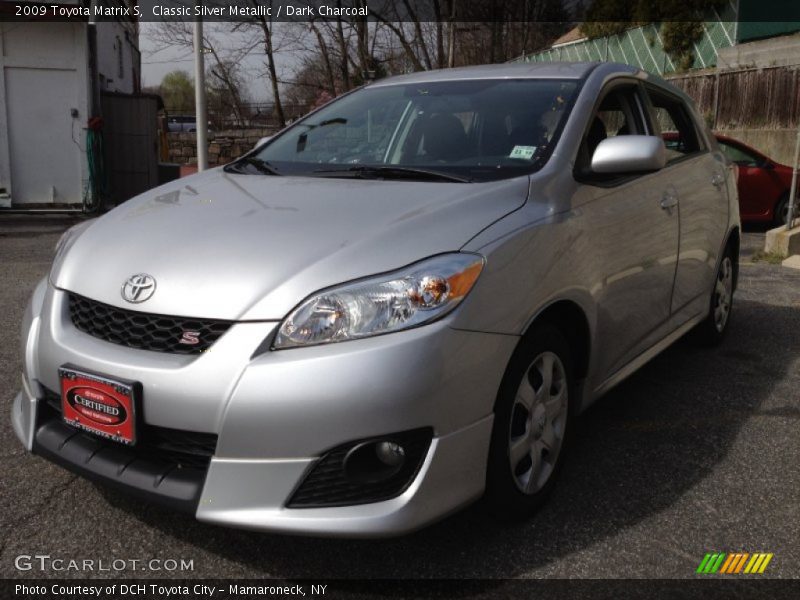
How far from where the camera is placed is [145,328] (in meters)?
2.32

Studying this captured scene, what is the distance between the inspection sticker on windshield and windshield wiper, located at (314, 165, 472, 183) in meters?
0.29

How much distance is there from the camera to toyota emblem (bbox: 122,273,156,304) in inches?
92.7

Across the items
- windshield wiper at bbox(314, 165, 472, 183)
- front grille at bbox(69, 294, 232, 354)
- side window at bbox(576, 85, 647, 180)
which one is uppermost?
side window at bbox(576, 85, 647, 180)

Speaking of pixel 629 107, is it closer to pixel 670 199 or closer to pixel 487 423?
pixel 670 199

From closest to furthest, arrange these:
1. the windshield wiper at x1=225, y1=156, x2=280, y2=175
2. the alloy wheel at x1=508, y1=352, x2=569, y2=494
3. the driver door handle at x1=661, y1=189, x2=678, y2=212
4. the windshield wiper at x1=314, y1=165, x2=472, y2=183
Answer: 1. the alloy wheel at x1=508, y1=352, x2=569, y2=494
2. the windshield wiper at x1=314, y1=165, x2=472, y2=183
3. the windshield wiper at x1=225, y1=156, x2=280, y2=175
4. the driver door handle at x1=661, y1=189, x2=678, y2=212

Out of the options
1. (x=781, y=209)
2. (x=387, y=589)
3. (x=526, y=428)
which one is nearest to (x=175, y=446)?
(x=387, y=589)

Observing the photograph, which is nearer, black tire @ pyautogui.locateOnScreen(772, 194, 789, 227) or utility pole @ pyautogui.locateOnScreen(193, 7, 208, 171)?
utility pole @ pyautogui.locateOnScreen(193, 7, 208, 171)

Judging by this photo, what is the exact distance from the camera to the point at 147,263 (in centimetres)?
246

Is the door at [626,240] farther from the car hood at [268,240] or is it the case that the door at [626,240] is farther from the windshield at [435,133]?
the car hood at [268,240]

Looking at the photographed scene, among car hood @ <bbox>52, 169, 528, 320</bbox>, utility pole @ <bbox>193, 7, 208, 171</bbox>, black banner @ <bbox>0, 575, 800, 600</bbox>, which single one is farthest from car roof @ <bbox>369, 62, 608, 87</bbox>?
utility pole @ <bbox>193, 7, 208, 171</bbox>

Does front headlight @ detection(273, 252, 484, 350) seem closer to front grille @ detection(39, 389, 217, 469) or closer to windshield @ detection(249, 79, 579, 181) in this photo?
front grille @ detection(39, 389, 217, 469)

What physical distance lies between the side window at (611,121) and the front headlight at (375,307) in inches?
41.8

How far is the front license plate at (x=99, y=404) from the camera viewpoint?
224 cm

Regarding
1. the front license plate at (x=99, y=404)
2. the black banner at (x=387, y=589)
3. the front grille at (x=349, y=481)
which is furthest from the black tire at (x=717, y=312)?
the front license plate at (x=99, y=404)
